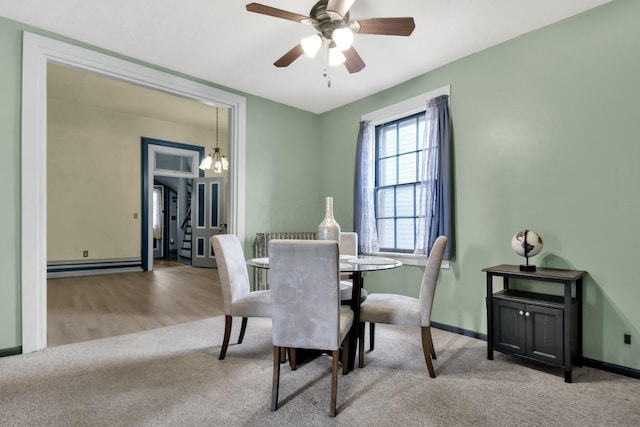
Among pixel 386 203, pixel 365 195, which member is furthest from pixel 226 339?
pixel 386 203

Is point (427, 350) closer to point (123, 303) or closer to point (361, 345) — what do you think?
point (361, 345)

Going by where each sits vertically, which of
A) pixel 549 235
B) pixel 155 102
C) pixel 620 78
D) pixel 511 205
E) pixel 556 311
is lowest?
pixel 556 311

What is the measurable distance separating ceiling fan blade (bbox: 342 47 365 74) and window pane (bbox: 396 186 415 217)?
5.42 ft

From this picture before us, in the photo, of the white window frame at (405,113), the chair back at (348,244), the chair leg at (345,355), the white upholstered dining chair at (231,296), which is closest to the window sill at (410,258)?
the white window frame at (405,113)

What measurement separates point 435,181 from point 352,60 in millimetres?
1501

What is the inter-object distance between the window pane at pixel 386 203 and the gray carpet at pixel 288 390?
Answer: 67.7 inches

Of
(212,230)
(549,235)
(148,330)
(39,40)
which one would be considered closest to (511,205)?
(549,235)

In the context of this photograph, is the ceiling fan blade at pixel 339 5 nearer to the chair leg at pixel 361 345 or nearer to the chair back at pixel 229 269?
the chair back at pixel 229 269

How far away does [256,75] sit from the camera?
147 inches

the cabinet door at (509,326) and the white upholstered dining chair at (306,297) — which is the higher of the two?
the white upholstered dining chair at (306,297)

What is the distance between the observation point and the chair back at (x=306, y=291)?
185 centimetres

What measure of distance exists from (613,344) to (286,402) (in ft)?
7.72

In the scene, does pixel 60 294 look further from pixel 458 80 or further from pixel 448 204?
pixel 458 80

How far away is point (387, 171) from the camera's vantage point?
165 inches
